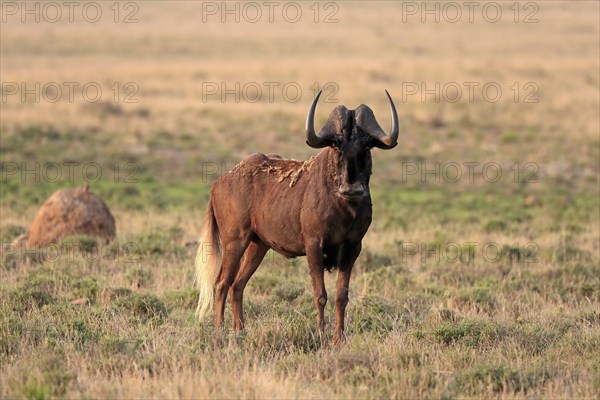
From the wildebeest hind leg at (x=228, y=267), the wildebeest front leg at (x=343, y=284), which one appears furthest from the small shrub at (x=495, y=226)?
the wildebeest front leg at (x=343, y=284)

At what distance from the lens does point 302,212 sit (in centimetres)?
1002

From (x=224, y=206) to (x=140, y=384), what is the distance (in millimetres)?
3543

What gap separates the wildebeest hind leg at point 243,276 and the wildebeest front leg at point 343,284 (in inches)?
48.9

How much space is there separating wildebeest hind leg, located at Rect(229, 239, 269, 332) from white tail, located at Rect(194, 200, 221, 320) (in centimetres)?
35

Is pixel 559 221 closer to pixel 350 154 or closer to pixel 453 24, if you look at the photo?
pixel 350 154

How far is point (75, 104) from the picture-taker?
35.2 m

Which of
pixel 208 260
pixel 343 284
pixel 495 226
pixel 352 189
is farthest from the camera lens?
pixel 495 226

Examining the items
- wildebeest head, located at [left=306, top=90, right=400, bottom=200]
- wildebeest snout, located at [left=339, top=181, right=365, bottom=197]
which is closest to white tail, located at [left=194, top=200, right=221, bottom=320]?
wildebeest head, located at [left=306, top=90, right=400, bottom=200]

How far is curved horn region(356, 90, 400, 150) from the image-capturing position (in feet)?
30.2

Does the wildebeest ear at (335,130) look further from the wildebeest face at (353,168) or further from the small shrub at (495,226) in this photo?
the small shrub at (495,226)

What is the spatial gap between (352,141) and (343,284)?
152 cm

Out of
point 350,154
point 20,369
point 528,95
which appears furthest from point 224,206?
point 528,95

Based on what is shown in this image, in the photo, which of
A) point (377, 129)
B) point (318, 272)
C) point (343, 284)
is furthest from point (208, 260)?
point (377, 129)

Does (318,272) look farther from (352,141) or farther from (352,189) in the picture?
(352,141)
